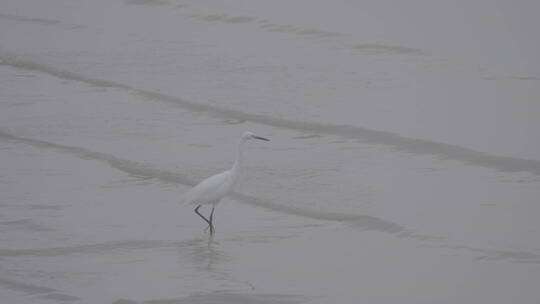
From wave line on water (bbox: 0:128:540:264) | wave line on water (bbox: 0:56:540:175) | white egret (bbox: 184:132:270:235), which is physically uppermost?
wave line on water (bbox: 0:56:540:175)

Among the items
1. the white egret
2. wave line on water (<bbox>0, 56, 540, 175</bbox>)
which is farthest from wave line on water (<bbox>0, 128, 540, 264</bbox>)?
wave line on water (<bbox>0, 56, 540, 175</bbox>)

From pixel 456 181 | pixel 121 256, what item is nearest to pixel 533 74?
pixel 456 181

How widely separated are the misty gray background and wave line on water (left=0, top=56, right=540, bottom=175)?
33 millimetres

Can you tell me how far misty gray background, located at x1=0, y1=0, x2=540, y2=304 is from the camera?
26.9 ft

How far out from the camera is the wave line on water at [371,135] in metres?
11.1

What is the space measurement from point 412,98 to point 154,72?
13.9 ft

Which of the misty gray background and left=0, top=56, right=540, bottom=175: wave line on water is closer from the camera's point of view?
the misty gray background

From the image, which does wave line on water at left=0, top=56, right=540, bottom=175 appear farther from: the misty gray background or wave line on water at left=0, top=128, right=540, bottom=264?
wave line on water at left=0, top=128, right=540, bottom=264

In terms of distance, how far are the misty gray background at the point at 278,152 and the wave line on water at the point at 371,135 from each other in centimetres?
3

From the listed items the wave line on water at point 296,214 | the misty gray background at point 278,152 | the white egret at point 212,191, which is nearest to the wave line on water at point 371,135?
the misty gray background at point 278,152

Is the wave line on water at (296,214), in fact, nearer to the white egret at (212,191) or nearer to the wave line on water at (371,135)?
the white egret at (212,191)

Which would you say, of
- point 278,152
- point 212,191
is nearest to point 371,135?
point 278,152

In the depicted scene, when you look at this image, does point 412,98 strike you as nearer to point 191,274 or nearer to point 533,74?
point 533,74

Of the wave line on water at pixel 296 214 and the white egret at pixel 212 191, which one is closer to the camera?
the wave line on water at pixel 296 214
